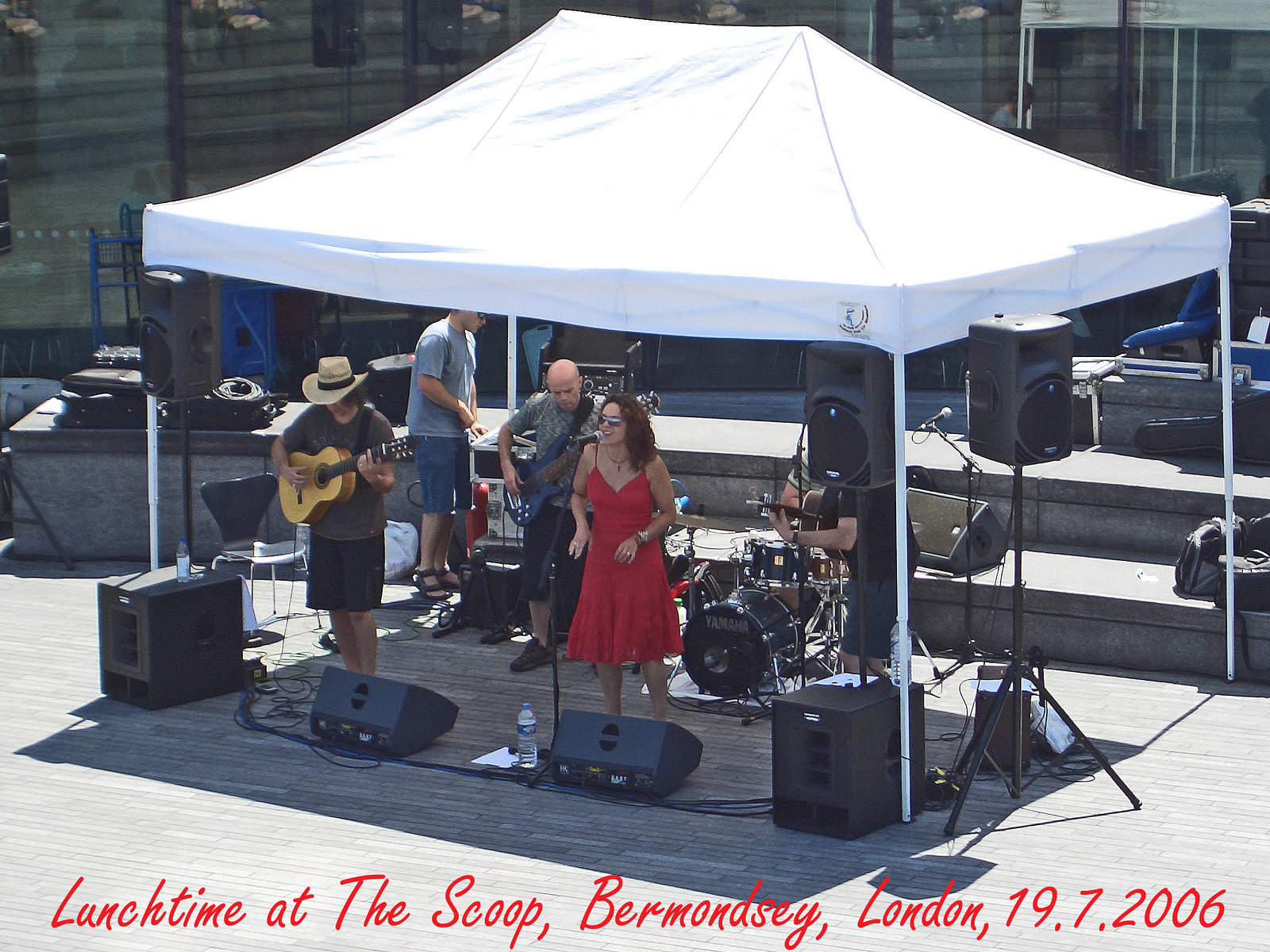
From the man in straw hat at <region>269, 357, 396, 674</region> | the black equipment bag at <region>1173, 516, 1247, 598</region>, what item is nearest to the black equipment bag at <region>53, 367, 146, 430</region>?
the man in straw hat at <region>269, 357, 396, 674</region>

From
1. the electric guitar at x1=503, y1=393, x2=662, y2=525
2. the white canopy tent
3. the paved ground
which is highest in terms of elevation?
the white canopy tent

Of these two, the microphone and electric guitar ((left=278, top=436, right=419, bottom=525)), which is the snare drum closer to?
the microphone

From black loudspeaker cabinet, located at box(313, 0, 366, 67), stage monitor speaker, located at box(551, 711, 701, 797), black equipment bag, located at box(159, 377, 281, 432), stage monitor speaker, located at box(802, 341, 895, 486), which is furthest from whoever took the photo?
black loudspeaker cabinet, located at box(313, 0, 366, 67)

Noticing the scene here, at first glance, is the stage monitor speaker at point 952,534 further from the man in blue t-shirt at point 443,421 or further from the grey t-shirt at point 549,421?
the man in blue t-shirt at point 443,421

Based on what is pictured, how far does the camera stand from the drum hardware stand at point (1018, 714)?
23.8 feet

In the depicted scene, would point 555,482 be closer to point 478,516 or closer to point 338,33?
point 478,516

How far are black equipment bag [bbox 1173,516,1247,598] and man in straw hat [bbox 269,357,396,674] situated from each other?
14.0 feet

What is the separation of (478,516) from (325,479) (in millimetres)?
2119

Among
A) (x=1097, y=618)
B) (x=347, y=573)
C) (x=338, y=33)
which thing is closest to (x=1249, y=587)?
(x=1097, y=618)

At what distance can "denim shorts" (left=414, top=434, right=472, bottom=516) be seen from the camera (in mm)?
Result: 10547

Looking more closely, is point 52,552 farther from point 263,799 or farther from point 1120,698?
point 1120,698

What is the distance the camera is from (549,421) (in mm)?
9203

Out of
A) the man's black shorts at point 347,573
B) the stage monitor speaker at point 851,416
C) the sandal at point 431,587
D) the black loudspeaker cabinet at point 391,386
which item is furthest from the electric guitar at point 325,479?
the black loudspeaker cabinet at point 391,386

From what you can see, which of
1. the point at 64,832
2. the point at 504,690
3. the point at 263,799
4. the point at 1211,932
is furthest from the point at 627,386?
the point at 1211,932
